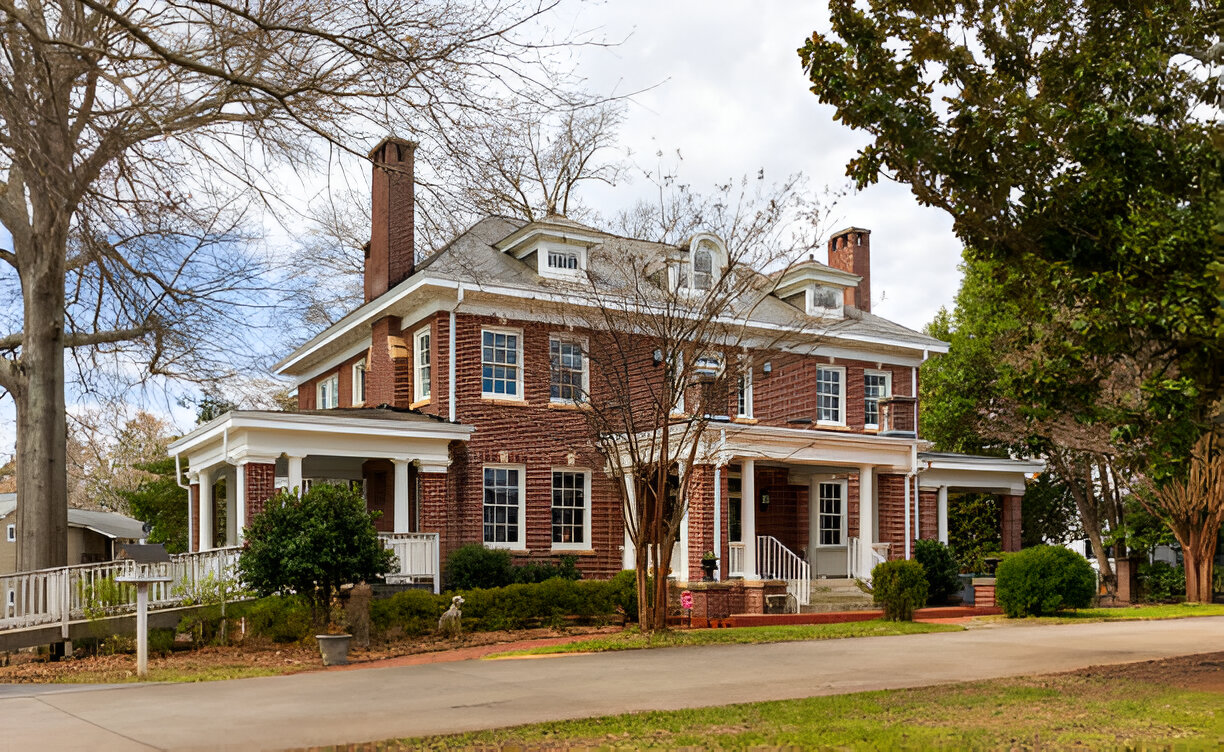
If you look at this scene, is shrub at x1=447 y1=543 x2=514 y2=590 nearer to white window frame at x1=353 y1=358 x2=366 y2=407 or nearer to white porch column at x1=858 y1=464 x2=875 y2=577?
white window frame at x1=353 y1=358 x2=366 y2=407

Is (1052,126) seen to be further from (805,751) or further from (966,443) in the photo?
(966,443)

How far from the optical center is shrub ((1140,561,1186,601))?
2980cm

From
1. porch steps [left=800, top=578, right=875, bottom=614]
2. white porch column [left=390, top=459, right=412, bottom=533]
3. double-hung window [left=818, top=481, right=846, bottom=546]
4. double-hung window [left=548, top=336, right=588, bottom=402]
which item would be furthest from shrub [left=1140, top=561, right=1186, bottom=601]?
white porch column [left=390, top=459, right=412, bottom=533]

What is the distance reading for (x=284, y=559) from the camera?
16.5 m

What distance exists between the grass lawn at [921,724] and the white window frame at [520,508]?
12807 mm

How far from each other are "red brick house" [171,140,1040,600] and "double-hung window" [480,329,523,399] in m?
0.03

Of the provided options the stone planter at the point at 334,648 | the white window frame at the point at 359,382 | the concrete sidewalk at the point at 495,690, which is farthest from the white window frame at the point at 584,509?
the stone planter at the point at 334,648

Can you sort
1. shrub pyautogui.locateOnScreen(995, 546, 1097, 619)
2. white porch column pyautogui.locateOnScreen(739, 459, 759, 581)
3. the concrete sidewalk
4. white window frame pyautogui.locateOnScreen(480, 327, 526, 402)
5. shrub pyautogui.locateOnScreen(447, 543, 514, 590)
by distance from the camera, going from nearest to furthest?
the concrete sidewalk
shrub pyautogui.locateOnScreen(447, 543, 514, 590)
shrub pyautogui.locateOnScreen(995, 546, 1097, 619)
white porch column pyautogui.locateOnScreen(739, 459, 759, 581)
white window frame pyautogui.locateOnScreen(480, 327, 526, 402)

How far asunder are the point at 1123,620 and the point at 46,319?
807 inches

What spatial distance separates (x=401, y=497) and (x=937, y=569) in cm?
1206

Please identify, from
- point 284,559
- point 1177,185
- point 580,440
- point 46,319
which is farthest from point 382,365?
point 1177,185

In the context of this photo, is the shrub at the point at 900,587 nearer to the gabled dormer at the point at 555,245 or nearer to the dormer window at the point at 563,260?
the gabled dormer at the point at 555,245

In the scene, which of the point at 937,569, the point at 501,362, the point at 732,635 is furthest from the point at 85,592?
the point at 937,569

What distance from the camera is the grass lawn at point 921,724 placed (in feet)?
27.7
